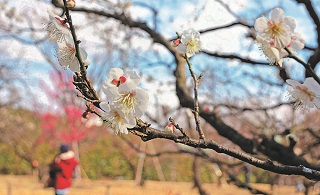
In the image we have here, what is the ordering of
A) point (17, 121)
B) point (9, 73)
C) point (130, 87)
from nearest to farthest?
point (130, 87) → point (9, 73) → point (17, 121)

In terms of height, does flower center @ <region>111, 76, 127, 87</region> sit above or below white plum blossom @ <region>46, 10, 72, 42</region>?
below

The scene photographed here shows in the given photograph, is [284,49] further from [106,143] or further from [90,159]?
[106,143]

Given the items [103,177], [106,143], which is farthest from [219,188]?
[106,143]

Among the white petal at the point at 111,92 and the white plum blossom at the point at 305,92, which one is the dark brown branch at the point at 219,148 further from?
the white plum blossom at the point at 305,92

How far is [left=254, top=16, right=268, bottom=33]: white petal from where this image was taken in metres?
1.46

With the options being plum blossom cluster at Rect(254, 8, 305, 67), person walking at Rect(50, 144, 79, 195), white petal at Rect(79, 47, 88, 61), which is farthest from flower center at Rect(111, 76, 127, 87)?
person walking at Rect(50, 144, 79, 195)

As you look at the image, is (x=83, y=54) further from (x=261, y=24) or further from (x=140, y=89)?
(x=261, y=24)

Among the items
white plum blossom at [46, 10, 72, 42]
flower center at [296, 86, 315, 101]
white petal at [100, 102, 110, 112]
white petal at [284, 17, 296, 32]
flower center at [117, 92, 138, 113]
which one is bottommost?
white petal at [100, 102, 110, 112]

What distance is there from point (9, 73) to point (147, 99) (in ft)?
46.9

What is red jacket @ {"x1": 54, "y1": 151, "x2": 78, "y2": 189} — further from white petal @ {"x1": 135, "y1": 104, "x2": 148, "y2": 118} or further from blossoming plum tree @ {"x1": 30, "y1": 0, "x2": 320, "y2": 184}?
white petal @ {"x1": 135, "y1": 104, "x2": 148, "y2": 118}

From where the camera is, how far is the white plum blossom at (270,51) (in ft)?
4.67

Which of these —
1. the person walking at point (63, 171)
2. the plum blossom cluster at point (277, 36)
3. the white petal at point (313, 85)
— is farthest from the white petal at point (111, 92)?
the person walking at point (63, 171)

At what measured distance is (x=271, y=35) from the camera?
4.72ft

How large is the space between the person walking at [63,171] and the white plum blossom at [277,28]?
6.25m
